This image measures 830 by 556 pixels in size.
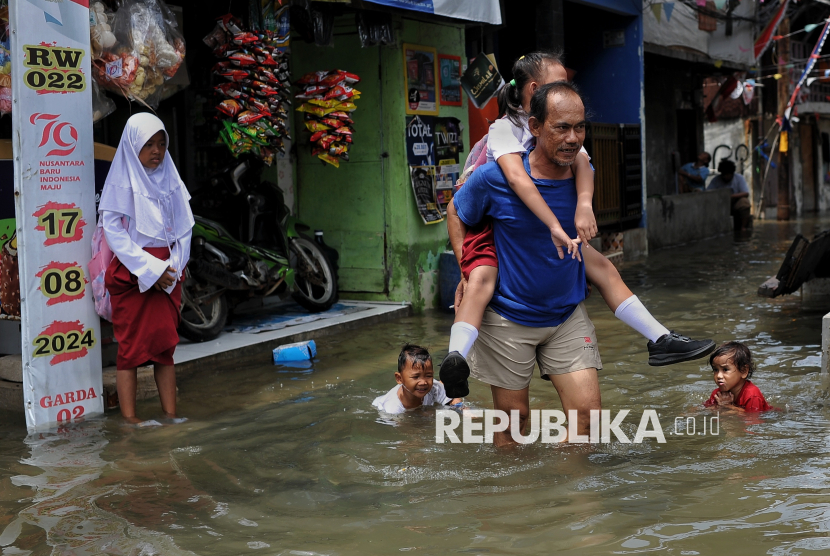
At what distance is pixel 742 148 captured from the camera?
2520cm

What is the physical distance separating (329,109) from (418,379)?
12.6 ft

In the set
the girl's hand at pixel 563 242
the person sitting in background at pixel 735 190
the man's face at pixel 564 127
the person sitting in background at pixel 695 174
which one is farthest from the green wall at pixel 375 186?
the person sitting in background at pixel 735 190

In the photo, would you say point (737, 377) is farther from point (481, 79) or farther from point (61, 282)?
point (481, 79)

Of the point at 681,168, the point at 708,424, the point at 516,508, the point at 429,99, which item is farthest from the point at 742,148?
the point at 516,508

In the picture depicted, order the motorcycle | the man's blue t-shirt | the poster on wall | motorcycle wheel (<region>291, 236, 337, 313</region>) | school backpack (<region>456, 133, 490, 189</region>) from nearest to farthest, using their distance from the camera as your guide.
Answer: the man's blue t-shirt
school backpack (<region>456, 133, 490, 189</region>)
the motorcycle
motorcycle wheel (<region>291, 236, 337, 313</region>)
the poster on wall

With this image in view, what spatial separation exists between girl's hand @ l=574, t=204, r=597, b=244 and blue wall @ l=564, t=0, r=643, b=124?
1084cm

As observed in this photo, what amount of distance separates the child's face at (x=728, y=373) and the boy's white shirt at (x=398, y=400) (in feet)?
5.35

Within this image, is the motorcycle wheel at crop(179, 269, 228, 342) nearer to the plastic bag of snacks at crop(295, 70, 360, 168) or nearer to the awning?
the plastic bag of snacks at crop(295, 70, 360, 168)

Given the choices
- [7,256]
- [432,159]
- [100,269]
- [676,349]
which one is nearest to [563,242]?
[676,349]

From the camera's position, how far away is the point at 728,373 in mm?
5242

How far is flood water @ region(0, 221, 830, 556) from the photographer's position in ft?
11.1

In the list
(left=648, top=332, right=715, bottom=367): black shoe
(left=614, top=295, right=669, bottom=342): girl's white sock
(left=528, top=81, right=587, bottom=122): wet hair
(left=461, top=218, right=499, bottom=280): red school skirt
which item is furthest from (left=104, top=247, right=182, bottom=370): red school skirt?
(left=648, top=332, right=715, bottom=367): black shoe

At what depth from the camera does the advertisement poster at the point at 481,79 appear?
30.2ft

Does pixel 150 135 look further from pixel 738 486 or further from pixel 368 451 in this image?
pixel 738 486
